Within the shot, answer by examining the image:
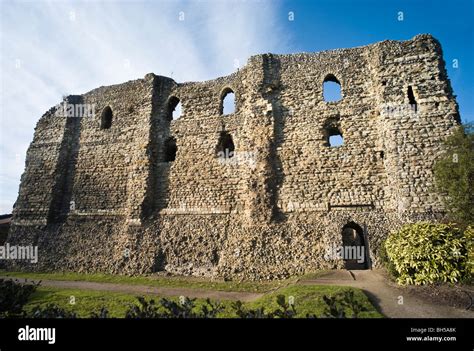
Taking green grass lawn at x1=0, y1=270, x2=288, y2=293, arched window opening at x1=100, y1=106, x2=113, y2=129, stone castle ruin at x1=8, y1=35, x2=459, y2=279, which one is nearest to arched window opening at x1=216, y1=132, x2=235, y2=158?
stone castle ruin at x1=8, y1=35, x2=459, y2=279

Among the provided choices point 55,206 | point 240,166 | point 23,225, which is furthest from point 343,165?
point 23,225

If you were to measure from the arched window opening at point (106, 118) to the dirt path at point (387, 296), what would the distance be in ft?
48.1

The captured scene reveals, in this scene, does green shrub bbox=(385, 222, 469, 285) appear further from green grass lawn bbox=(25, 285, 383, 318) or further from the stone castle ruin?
green grass lawn bbox=(25, 285, 383, 318)

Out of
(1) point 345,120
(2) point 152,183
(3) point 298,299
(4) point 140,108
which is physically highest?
(4) point 140,108

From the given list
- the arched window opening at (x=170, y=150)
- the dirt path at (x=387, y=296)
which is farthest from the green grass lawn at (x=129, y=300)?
the arched window opening at (x=170, y=150)

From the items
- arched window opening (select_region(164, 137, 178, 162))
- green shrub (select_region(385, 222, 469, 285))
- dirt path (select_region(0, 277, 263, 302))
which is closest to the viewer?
green shrub (select_region(385, 222, 469, 285))

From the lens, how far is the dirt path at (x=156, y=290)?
920cm

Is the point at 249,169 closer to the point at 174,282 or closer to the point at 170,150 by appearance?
the point at 170,150

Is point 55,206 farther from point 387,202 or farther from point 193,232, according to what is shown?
point 387,202

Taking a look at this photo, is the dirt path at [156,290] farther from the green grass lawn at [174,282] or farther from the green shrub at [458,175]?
the green shrub at [458,175]

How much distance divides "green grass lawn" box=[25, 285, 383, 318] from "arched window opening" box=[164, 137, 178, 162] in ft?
25.8

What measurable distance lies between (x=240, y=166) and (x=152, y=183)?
4867 millimetres

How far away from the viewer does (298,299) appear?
7.35 metres

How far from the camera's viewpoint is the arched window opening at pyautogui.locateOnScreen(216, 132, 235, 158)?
1419 centimetres
